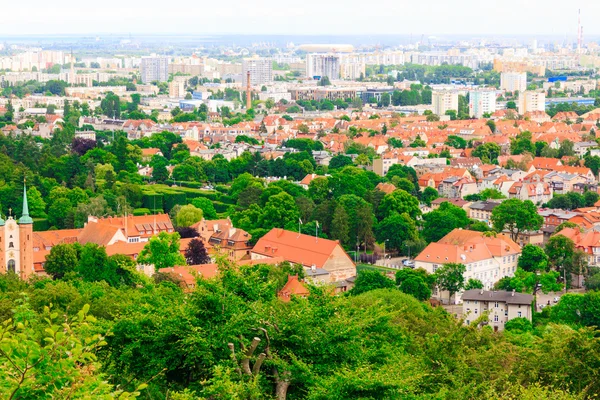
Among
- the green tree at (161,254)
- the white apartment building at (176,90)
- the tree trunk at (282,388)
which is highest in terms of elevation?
the tree trunk at (282,388)

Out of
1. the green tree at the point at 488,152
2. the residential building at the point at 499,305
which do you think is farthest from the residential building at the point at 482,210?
the green tree at the point at 488,152

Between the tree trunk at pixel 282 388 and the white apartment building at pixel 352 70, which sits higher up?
the tree trunk at pixel 282 388

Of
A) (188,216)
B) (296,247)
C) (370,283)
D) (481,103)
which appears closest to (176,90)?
(481,103)

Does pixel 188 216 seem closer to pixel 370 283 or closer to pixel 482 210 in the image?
pixel 370 283

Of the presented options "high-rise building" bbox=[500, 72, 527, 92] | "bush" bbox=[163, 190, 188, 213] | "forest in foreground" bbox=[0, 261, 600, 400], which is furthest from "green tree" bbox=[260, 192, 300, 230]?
"high-rise building" bbox=[500, 72, 527, 92]

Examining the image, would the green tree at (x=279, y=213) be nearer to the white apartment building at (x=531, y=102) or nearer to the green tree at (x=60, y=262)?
the green tree at (x=60, y=262)

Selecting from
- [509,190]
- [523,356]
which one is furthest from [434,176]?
[523,356]


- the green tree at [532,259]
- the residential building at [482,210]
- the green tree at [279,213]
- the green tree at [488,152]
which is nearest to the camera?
the green tree at [532,259]
